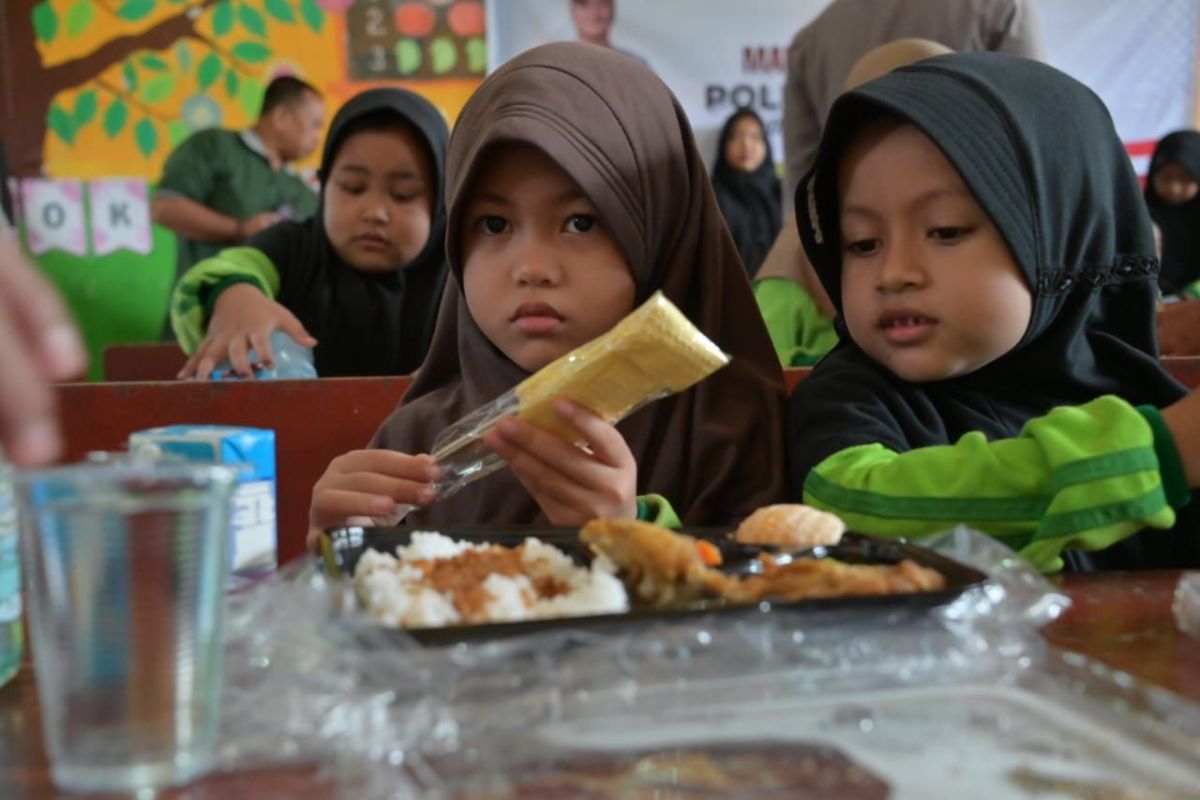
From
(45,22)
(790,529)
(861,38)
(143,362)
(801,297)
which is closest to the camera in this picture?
(790,529)

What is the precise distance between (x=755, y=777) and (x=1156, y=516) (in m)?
0.57

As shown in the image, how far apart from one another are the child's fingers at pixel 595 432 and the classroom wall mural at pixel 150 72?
4022 mm

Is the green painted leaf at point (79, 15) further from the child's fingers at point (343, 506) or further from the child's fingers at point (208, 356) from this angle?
the child's fingers at point (343, 506)

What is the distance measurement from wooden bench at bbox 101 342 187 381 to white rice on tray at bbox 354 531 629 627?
1.81 meters

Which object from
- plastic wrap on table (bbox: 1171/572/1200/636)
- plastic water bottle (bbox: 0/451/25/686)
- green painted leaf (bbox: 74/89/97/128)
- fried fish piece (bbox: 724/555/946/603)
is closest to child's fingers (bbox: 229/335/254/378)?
plastic water bottle (bbox: 0/451/25/686)

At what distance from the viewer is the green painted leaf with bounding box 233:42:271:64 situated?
4805 mm

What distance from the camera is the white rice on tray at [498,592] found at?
60 cm

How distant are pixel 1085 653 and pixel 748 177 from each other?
14.0 ft

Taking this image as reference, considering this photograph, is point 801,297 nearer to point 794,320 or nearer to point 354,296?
point 794,320

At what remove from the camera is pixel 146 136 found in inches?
189

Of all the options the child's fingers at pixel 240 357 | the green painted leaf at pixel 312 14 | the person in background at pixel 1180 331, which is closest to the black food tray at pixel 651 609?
the child's fingers at pixel 240 357

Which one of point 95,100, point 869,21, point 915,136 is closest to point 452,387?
point 915,136

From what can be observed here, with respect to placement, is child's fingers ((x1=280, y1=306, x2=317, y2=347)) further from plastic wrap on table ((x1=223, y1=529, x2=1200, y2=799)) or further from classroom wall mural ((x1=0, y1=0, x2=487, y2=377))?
classroom wall mural ((x1=0, y1=0, x2=487, y2=377))

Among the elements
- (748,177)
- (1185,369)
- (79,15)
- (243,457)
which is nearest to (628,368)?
(243,457)
